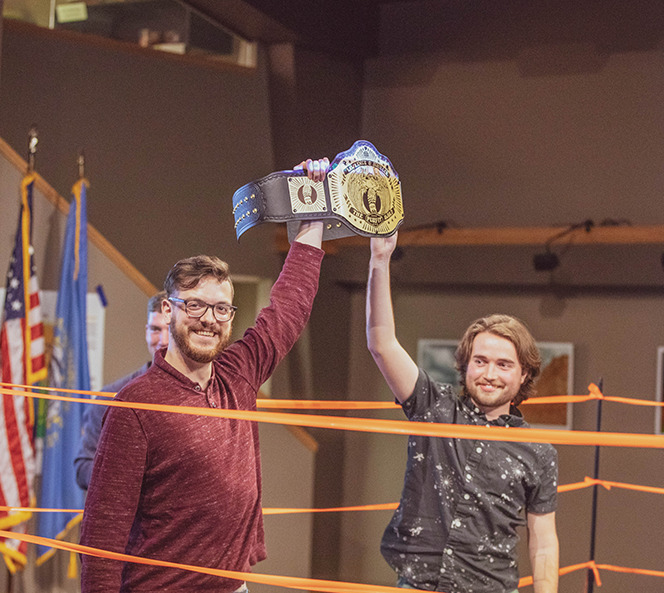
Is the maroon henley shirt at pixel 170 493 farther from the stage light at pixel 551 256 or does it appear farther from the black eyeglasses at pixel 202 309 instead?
the stage light at pixel 551 256

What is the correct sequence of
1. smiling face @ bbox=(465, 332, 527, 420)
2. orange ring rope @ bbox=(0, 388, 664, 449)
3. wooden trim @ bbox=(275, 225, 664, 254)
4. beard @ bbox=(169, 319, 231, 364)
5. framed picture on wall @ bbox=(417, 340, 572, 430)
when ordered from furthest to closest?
framed picture on wall @ bbox=(417, 340, 572, 430), wooden trim @ bbox=(275, 225, 664, 254), smiling face @ bbox=(465, 332, 527, 420), beard @ bbox=(169, 319, 231, 364), orange ring rope @ bbox=(0, 388, 664, 449)

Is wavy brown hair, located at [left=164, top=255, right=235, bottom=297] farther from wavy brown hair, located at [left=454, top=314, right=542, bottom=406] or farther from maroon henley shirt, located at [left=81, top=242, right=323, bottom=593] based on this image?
wavy brown hair, located at [left=454, top=314, right=542, bottom=406]

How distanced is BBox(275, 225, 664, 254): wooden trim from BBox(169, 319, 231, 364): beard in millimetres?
3837

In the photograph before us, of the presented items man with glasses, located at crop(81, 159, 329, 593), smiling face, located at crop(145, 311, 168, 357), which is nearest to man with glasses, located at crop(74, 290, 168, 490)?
smiling face, located at crop(145, 311, 168, 357)

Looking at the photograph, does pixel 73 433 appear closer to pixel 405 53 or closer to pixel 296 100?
pixel 296 100

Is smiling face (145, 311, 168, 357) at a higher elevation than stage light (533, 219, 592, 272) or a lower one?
lower

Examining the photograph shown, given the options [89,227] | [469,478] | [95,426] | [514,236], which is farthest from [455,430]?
[514,236]

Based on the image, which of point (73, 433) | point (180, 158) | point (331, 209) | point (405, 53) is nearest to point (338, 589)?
point (331, 209)

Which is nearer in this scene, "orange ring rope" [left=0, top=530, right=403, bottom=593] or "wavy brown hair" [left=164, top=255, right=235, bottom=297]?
"orange ring rope" [left=0, top=530, right=403, bottom=593]

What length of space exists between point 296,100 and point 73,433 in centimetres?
275

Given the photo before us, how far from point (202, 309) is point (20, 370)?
2.06m

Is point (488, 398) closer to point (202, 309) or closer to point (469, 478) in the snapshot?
point (469, 478)

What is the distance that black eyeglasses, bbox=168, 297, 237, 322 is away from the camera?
1.54 metres

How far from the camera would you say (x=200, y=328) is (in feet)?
5.03
